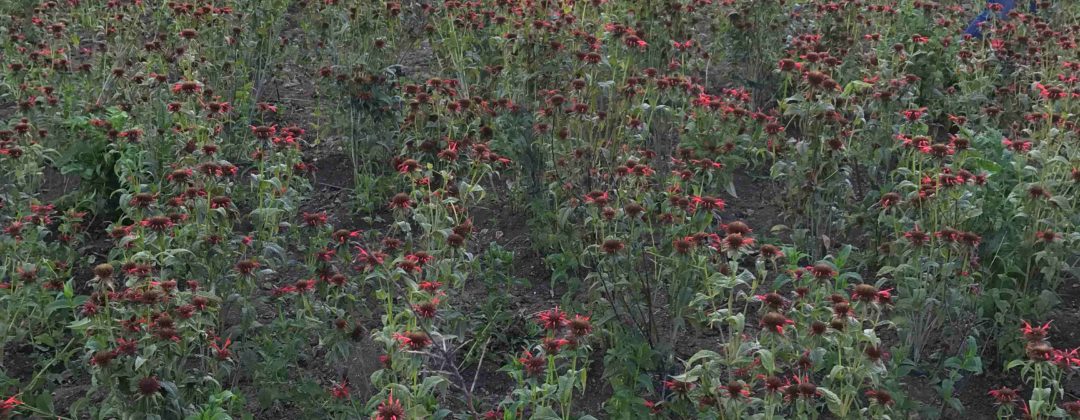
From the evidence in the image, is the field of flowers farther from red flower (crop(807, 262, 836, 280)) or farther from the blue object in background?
the blue object in background

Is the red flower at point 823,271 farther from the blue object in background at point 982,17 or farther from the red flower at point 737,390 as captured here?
the blue object in background at point 982,17

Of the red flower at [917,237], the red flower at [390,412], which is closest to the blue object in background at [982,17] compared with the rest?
the red flower at [917,237]

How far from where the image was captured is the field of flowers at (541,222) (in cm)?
340

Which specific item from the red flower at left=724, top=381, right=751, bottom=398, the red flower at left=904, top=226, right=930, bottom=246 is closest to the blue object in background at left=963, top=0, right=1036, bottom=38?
the red flower at left=904, top=226, right=930, bottom=246

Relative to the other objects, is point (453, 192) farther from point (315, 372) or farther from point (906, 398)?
point (906, 398)

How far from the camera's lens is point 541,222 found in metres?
4.90

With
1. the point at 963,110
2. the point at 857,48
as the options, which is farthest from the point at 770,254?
the point at 857,48

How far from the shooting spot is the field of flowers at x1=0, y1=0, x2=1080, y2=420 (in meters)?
3.40

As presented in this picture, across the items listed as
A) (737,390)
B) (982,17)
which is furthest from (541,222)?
(982,17)

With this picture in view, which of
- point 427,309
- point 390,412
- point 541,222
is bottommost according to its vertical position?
point 541,222

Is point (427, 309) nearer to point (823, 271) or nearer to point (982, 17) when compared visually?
point (823, 271)

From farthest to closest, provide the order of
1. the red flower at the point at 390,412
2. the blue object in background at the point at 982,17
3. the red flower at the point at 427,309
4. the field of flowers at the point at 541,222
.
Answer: the blue object in background at the point at 982,17, the field of flowers at the point at 541,222, the red flower at the point at 427,309, the red flower at the point at 390,412

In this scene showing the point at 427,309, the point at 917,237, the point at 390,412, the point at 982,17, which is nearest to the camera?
the point at 390,412

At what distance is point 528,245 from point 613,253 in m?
1.55
